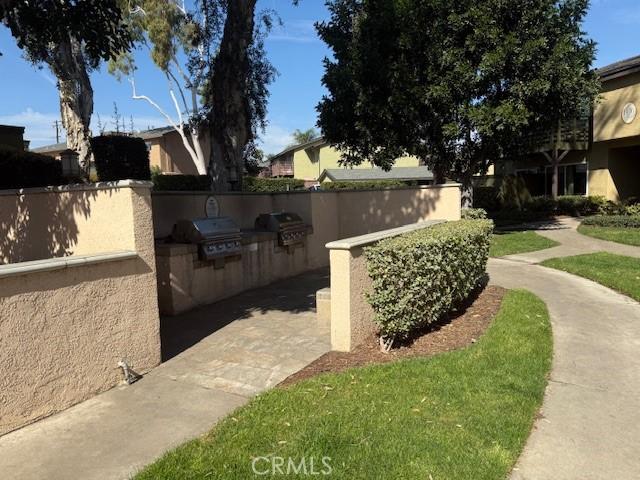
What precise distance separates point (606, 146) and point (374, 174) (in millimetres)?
21948

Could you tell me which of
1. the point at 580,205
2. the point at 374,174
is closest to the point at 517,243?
the point at 580,205

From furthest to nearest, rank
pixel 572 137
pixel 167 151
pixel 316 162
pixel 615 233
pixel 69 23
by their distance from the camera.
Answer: pixel 316 162 < pixel 167 151 < pixel 572 137 < pixel 615 233 < pixel 69 23

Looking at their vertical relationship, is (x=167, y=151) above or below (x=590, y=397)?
above

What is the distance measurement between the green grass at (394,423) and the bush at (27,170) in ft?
35.2

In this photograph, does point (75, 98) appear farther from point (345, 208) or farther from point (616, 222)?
point (616, 222)

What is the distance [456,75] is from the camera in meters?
13.3

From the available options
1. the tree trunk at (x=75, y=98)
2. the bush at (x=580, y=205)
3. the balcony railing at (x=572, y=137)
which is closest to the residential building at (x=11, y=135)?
the tree trunk at (x=75, y=98)

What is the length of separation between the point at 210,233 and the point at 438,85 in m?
8.64

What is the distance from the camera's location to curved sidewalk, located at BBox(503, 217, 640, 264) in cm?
1138

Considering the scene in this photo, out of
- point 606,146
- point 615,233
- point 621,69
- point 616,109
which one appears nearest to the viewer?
point 615,233

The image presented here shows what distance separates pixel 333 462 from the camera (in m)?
3.12

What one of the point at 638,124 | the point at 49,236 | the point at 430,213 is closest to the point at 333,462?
the point at 49,236

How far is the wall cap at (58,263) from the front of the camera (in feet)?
12.5

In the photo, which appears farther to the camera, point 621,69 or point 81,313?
point 621,69
